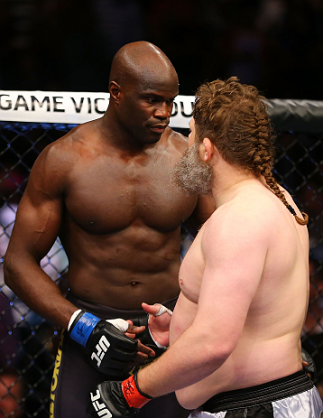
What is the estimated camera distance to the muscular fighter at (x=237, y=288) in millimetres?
967

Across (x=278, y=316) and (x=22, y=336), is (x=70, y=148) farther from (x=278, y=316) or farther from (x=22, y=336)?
A: (x=22, y=336)

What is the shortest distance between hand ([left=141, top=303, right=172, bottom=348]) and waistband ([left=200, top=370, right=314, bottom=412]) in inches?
13.7

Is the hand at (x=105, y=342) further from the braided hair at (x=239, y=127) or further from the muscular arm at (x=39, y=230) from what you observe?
the braided hair at (x=239, y=127)

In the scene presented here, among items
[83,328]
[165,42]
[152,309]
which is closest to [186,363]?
[152,309]

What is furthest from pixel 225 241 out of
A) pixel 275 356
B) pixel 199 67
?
pixel 199 67

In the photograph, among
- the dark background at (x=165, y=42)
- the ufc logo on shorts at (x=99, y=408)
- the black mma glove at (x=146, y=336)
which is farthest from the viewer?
the dark background at (x=165, y=42)

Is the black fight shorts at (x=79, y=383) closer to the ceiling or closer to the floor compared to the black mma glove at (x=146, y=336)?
closer to the floor

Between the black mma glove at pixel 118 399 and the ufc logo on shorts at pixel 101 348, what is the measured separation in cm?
13

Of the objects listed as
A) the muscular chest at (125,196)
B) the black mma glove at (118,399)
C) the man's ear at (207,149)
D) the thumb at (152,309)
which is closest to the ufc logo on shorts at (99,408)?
the black mma glove at (118,399)

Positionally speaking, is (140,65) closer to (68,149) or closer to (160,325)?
(68,149)

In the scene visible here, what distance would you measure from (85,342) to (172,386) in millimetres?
473

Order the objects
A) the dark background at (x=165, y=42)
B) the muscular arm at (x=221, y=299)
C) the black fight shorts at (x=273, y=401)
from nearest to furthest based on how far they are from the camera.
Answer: the muscular arm at (x=221, y=299)
the black fight shorts at (x=273, y=401)
the dark background at (x=165, y=42)

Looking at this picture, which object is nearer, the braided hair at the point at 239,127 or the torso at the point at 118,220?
the braided hair at the point at 239,127

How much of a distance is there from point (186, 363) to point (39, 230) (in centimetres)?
74
